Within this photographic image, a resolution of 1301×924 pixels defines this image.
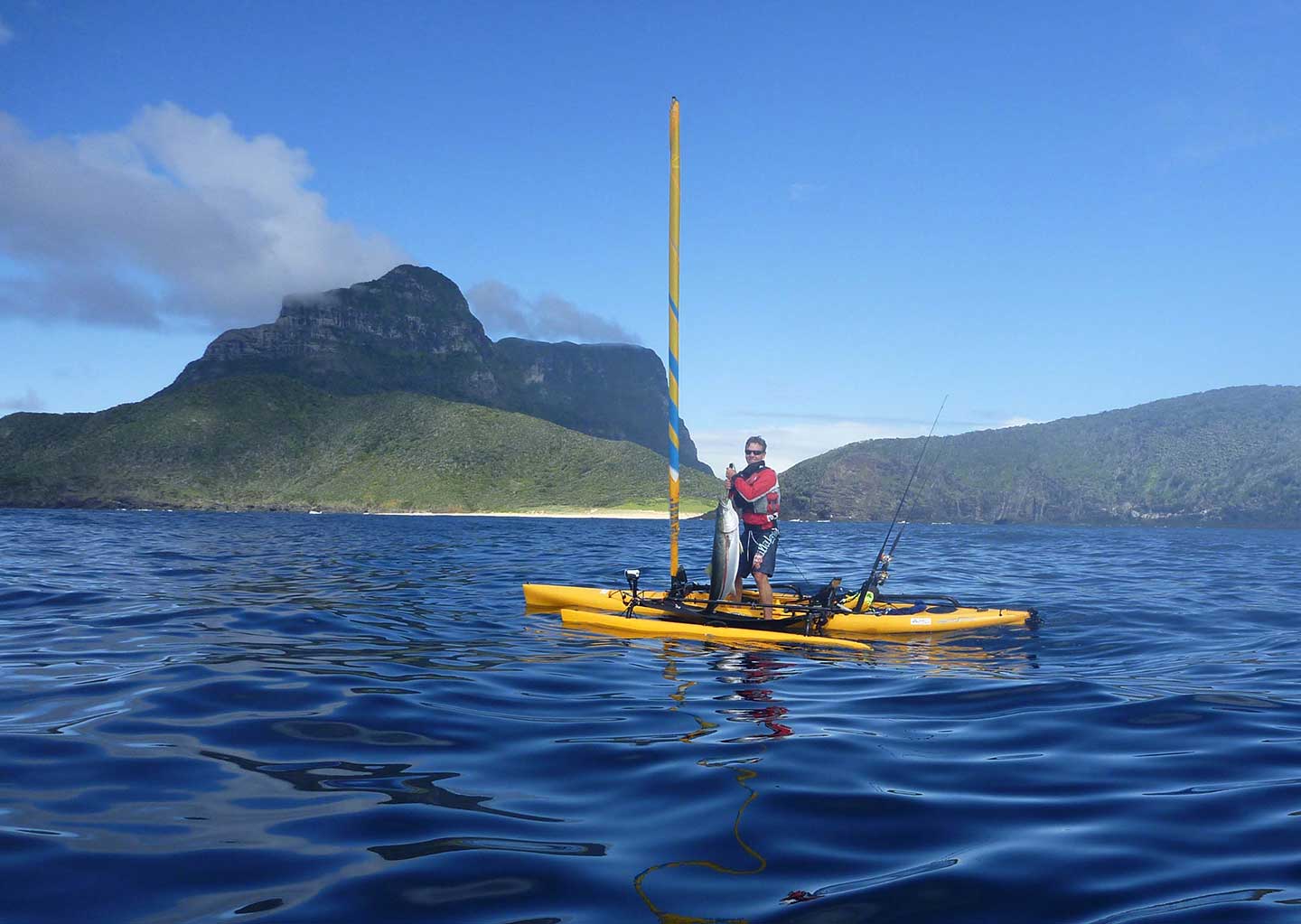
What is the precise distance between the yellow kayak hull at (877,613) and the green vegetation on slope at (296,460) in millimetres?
152094

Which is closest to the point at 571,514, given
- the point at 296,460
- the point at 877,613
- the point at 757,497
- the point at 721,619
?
the point at 296,460

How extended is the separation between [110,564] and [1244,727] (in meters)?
26.1

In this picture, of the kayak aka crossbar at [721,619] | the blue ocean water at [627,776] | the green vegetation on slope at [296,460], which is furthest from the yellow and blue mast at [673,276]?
the green vegetation on slope at [296,460]

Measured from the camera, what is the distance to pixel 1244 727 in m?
7.41

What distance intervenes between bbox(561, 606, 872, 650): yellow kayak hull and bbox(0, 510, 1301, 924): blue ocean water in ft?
1.01

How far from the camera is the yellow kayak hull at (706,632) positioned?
1289 centimetres

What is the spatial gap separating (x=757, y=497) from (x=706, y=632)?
7.84 feet

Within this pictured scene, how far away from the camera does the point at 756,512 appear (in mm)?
13758

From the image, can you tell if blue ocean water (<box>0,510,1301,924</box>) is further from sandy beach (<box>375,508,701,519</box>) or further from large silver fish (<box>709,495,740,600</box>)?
sandy beach (<box>375,508,701,519</box>)

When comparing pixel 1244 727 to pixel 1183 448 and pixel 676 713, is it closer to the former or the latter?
pixel 676 713

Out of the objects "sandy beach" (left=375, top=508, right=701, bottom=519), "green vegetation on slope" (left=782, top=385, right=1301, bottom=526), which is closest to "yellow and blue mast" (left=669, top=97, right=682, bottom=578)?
"sandy beach" (left=375, top=508, right=701, bottom=519)

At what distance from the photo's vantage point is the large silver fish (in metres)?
12.8

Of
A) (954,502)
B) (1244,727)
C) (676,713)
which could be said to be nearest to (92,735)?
(676,713)

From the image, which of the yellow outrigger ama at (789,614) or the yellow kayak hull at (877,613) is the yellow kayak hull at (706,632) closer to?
the yellow outrigger ama at (789,614)
